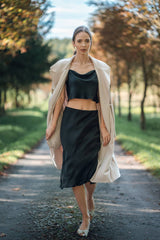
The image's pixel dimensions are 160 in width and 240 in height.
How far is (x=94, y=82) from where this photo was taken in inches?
158

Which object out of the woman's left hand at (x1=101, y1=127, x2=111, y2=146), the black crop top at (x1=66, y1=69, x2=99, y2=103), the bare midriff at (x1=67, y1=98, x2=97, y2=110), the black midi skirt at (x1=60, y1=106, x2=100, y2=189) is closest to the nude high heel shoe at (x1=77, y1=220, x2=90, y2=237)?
the black midi skirt at (x1=60, y1=106, x2=100, y2=189)

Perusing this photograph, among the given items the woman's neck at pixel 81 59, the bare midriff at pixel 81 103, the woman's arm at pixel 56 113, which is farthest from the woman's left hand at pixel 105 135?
the woman's neck at pixel 81 59

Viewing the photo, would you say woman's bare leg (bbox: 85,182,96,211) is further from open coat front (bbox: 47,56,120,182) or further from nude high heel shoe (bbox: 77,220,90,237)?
nude high heel shoe (bbox: 77,220,90,237)

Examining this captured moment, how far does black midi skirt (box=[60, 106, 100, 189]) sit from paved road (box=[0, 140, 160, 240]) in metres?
0.61

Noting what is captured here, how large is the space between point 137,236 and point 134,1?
782 centimetres

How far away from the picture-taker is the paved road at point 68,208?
397 cm

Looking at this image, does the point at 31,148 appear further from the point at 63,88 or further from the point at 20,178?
the point at 63,88

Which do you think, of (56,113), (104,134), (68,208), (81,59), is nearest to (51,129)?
(56,113)

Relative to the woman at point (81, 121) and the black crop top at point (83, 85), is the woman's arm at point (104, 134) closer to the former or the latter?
the woman at point (81, 121)

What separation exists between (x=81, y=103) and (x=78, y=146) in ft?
1.63

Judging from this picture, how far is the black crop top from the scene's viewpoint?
156 inches

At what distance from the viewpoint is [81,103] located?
401 centimetres

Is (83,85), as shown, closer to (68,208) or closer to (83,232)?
(83,232)

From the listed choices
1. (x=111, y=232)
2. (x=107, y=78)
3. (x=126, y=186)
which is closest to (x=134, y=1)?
(x=126, y=186)
